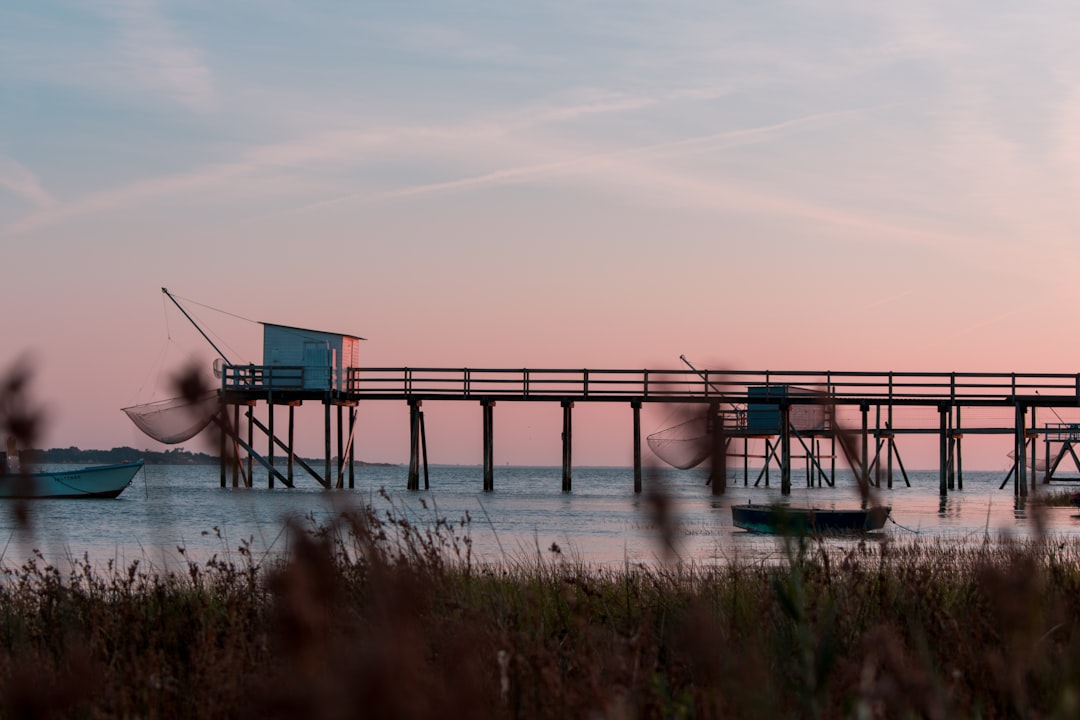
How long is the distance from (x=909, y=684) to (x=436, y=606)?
18.7 ft

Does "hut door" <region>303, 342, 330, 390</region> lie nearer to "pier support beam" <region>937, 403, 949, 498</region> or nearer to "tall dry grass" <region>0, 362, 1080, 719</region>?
"pier support beam" <region>937, 403, 949, 498</region>

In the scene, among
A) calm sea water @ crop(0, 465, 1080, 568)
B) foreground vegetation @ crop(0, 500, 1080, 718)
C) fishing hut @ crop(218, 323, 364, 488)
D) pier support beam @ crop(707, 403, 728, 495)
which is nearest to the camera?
foreground vegetation @ crop(0, 500, 1080, 718)

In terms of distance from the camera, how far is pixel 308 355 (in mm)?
43250

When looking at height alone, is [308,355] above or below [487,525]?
above

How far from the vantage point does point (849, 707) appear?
175 inches

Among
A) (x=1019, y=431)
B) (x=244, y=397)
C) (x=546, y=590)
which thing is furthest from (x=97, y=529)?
(x=1019, y=431)

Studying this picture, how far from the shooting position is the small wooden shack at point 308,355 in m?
42.7

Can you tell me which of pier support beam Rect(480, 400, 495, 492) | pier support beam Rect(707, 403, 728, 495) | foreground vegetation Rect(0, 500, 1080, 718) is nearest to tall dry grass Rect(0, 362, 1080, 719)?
foreground vegetation Rect(0, 500, 1080, 718)

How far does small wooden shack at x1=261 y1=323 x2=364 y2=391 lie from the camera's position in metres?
42.7

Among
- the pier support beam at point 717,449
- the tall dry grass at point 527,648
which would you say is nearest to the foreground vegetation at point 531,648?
the tall dry grass at point 527,648

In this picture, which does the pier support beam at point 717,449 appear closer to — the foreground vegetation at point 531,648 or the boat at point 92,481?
the foreground vegetation at point 531,648

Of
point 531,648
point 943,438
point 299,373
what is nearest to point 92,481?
point 299,373

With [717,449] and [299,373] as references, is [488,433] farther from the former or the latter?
[717,449]

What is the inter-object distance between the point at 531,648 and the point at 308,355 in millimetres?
38996
